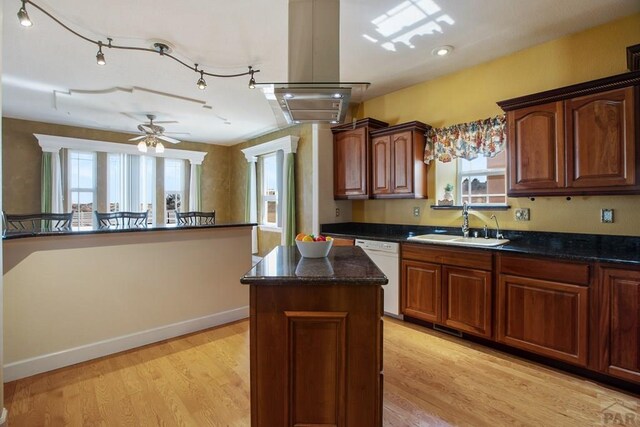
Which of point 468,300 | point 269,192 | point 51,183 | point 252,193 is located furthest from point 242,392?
point 51,183

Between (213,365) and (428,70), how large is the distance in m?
3.51

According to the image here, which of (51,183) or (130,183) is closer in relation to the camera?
(51,183)

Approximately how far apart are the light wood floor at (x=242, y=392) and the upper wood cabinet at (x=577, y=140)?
1428mm

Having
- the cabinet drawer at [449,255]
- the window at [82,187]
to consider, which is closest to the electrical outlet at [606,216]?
the cabinet drawer at [449,255]

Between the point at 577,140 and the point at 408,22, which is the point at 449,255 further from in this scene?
the point at 408,22

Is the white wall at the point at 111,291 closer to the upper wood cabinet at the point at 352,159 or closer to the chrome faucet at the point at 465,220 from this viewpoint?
the upper wood cabinet at the point at 352,159

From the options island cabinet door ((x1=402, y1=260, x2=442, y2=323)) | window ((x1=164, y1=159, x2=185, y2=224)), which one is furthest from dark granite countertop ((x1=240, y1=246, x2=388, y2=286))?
window ((x1=164, y1=159, x2=185, y2=224))

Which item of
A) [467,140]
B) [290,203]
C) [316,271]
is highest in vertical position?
[467,140]

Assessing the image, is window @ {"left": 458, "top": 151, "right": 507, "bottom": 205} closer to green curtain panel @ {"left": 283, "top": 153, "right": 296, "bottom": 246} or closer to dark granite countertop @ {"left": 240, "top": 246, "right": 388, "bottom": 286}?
dark granite countertop @ {"left": 240, "top": 246, "right": 388, "bottom": 286}

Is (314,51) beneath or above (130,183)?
above

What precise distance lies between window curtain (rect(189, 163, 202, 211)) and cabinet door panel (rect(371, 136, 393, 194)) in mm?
4072

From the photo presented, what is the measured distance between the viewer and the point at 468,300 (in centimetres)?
262

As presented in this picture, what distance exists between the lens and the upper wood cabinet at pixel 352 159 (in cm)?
376

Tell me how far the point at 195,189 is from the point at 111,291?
4.00 meters
